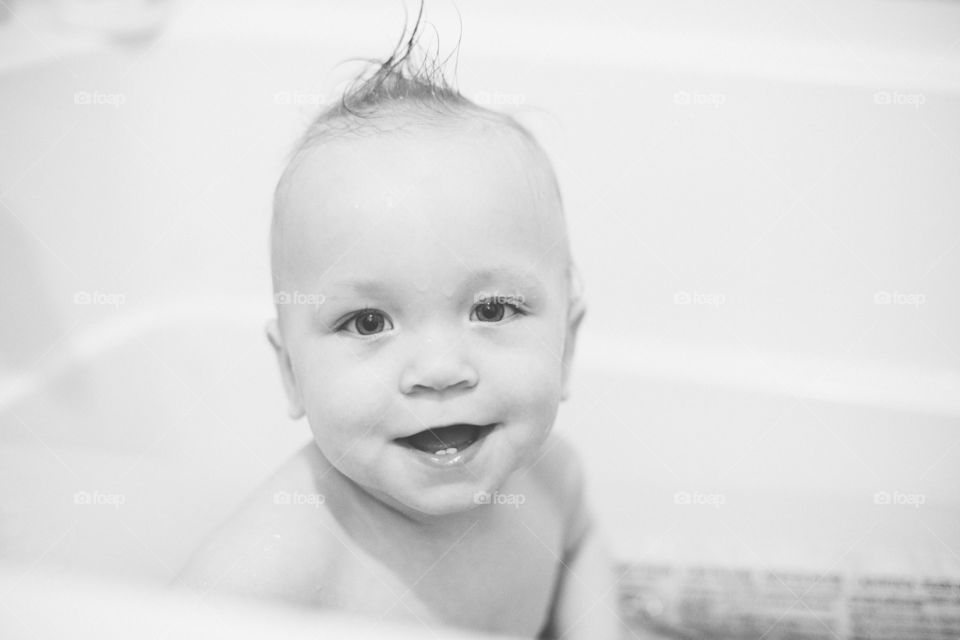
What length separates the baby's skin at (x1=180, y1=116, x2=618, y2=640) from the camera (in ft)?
2.50

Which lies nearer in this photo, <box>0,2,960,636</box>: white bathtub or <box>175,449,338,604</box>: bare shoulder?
<box>175,449,338,604</box>: bare shoulder

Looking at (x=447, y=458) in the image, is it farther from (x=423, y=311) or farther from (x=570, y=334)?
(x=570, y=334)

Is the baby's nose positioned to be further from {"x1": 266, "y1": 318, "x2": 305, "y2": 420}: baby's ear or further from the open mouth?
{"x1": 266, "y1": 318, "x2": 305, "y2": 420}: baby's ear

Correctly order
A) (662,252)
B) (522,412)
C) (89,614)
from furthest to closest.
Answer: (662,252), (522,412), (89,614)

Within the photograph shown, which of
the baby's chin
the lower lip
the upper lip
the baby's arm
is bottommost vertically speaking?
the baby's arm

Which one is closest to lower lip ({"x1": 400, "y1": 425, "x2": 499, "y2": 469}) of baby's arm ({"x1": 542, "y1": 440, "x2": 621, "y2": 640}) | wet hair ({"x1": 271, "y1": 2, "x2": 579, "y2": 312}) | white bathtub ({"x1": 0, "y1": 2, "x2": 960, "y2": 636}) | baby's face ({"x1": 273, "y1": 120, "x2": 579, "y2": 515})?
baby's face ({"x1": 273, "y1": 120, "x2": 579, "y2": 515})

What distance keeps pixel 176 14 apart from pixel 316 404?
2.94ft

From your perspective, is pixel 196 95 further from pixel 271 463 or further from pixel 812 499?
pixel 812 499

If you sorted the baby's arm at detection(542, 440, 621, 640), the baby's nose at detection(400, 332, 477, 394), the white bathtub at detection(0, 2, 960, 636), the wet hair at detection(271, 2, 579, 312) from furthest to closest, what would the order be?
the white bathtub at detection(0, 2, 960, 636), the baby's arm at detection(542, 440, 621, 640), the wet hair at detection(271, 2, 579, 312), the baby's nose at detection(400, 332, 477, 394)

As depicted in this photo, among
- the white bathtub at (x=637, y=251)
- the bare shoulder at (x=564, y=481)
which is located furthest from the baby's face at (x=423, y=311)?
the white bathtub at (x=637, y=251)

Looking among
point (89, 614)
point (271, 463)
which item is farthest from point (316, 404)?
point (271, 463)

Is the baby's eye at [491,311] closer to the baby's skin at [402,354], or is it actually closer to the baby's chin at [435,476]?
the baby's skin at [402,354]

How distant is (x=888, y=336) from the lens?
1439 millimetres

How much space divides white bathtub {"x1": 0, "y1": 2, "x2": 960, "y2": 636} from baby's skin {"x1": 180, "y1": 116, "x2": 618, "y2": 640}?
1.64 feet
